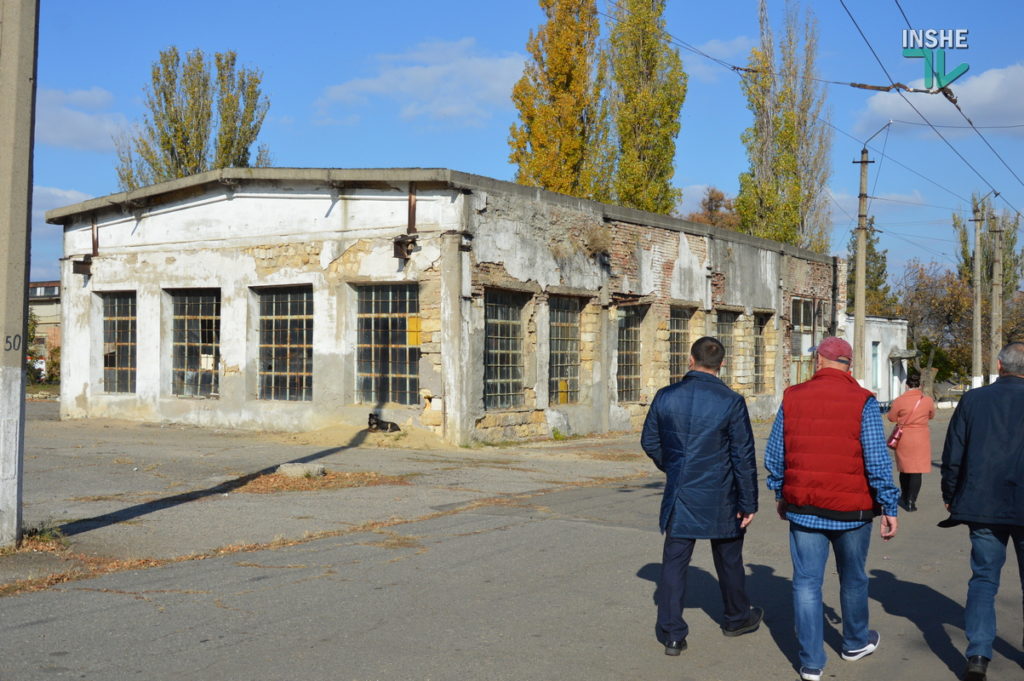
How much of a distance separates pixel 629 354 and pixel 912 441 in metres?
11.9

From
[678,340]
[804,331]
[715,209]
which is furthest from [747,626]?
[715,209]

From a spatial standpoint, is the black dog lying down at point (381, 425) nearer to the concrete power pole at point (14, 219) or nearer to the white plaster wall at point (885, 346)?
the concrete power pole at point (14, 219)

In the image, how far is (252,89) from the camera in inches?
1451

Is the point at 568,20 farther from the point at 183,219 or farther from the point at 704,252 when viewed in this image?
the point at 183,219

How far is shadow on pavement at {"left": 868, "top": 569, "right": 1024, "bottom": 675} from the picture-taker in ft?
19.3

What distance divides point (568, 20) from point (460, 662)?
3061cm

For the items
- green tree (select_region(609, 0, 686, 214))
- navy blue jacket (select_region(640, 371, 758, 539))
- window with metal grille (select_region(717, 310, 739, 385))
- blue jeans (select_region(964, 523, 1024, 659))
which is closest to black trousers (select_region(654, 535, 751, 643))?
navy blue jacket (select_region(640, 371, 758, 539))

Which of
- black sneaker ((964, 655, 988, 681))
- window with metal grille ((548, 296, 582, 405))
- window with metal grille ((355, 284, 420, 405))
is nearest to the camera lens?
black sneaker ((964, 655, 988, 681))

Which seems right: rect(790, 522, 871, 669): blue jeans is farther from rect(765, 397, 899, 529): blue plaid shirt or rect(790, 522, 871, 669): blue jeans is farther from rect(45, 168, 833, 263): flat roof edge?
rect(45, 168, 833, 263): flat roof edge

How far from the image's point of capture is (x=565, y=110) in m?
32.4

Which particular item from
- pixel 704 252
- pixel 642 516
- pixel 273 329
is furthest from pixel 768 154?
pixel 642 516

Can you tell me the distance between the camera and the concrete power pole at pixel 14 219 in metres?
7.88

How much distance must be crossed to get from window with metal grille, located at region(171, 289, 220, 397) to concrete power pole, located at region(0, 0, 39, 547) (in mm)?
13148

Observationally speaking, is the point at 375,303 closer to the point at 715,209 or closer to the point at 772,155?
the point at 772,155
